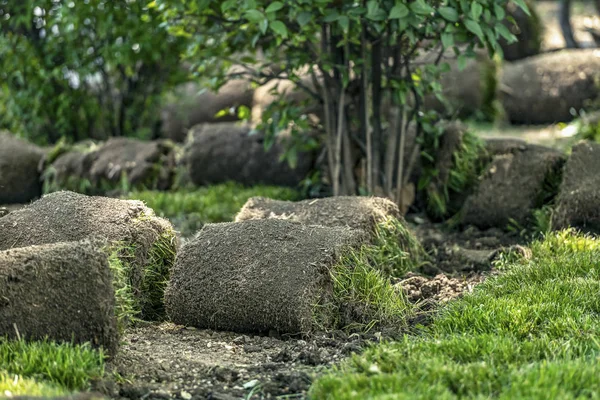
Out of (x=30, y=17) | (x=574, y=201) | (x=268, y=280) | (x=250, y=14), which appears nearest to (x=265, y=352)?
(x=268, y=280)

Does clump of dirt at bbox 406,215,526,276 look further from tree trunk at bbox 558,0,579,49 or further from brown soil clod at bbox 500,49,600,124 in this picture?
tree trunk at bbox 558,0,579,49

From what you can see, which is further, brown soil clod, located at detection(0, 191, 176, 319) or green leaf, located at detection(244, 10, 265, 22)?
green leaf, located at detection(244, 10, 265, 22)

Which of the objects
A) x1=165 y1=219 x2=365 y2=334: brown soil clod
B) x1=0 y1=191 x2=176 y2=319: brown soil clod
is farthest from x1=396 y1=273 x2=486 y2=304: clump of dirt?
x1=0 y1=191 x2=176 y2=319: brown soil clod

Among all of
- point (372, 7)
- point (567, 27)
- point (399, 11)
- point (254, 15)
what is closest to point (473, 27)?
point (399, 11)

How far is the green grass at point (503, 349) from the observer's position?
3135mm

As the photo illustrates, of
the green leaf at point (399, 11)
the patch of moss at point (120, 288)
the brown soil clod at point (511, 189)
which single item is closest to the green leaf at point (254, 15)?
the green leaf at point (399, 11)

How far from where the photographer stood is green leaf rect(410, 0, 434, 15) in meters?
5.37

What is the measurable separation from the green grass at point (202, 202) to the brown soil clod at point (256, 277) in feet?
7.63

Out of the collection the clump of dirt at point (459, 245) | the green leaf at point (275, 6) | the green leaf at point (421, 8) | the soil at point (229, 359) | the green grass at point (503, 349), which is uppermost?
the green leaf at point (275, 6)

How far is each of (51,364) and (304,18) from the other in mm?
3018

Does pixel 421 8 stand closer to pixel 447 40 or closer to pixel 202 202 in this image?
pixel 447 40

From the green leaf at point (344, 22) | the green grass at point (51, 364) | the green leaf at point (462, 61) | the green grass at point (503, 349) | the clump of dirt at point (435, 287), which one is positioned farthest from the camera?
the green leaf at point (462, 61)

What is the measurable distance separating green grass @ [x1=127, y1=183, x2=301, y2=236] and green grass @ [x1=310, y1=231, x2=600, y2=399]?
2953 millimetres

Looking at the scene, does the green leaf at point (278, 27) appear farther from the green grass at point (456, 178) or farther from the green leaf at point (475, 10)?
the green grass at point (456, 178)
